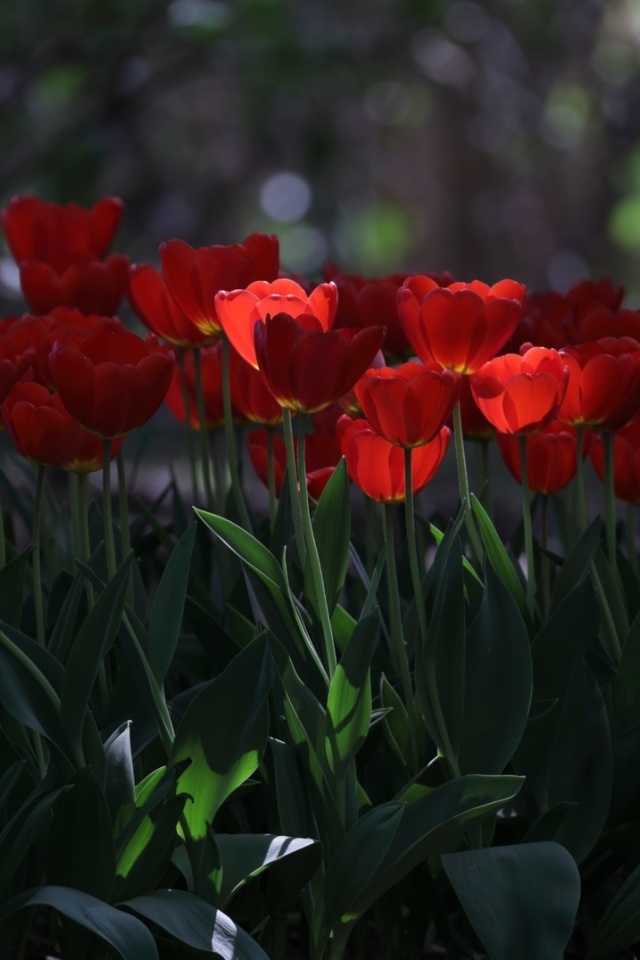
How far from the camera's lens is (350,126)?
7.71 m

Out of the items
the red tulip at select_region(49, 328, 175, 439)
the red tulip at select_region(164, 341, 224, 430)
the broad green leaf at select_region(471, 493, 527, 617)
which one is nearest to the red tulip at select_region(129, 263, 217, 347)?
the red tulip at select_region(164, 341, 224, 430)

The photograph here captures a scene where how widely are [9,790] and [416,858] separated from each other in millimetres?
270

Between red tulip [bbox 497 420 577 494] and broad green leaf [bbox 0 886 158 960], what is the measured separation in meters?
0.50

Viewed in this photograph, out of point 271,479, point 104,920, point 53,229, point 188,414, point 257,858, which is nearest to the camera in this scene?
point 104,920

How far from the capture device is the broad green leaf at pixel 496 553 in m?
0.91

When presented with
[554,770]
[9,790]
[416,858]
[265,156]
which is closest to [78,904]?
[9,790]

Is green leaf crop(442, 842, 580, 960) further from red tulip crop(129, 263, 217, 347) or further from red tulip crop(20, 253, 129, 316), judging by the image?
red tulip crop(20, 253, 129, 316)

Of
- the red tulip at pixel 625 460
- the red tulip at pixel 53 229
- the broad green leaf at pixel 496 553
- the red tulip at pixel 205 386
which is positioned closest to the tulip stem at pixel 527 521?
the broad green leaf at pixel 496 553

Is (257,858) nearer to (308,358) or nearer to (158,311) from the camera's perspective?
(308,358)

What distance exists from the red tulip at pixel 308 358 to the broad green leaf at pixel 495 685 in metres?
0.17

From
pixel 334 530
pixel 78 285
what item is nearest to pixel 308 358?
pixel 334 530

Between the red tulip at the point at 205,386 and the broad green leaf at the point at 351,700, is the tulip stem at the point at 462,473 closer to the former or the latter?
the broad green leaf at the point at 351,700

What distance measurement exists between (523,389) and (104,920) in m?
0.46

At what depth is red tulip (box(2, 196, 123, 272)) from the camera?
1.35m
